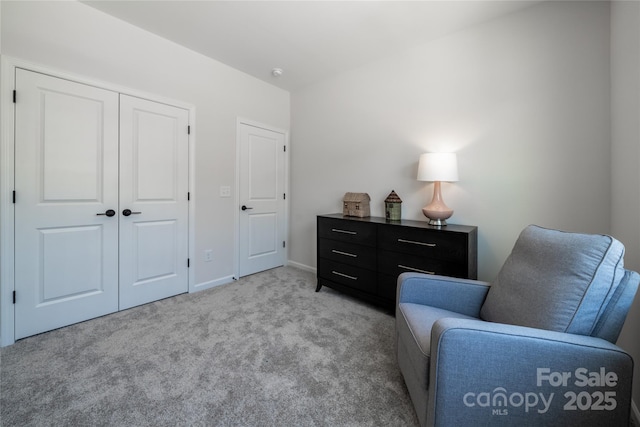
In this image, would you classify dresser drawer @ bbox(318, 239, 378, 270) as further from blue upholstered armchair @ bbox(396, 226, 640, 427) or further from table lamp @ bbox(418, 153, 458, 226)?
blue upholstered armchair @ bbox(396, 226, 640, 427)

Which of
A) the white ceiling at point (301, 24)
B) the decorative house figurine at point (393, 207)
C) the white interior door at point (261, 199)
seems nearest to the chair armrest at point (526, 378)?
the decorative house figurine at point (393, 207)

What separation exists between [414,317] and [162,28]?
3194 mm

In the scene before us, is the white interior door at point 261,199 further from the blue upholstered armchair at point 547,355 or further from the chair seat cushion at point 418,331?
the blue upholstered armchair at point 547,355

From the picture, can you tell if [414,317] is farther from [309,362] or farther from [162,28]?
[162,28]

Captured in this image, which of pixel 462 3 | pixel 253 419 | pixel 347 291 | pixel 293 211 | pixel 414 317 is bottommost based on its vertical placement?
pixel 253 419

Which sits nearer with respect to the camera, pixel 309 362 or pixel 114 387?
pixel 114 387

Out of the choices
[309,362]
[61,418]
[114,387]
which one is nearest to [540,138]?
[309,362]

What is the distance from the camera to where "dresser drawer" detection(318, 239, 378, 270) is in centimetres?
242

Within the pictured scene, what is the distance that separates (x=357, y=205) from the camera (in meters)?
2.84

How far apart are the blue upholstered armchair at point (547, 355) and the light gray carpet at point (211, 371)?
18.4 inches

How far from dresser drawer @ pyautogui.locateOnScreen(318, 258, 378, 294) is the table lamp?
2.49ft

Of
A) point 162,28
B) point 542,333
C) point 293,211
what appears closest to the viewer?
point 542,333

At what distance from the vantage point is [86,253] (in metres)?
2.15

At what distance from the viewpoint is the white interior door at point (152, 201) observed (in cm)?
234
